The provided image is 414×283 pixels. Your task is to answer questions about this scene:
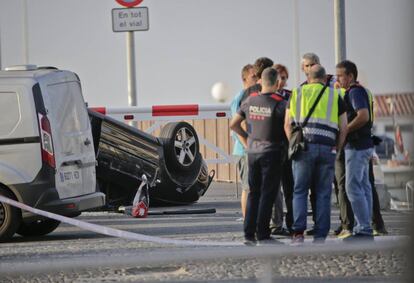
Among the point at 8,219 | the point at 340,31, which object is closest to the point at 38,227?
the point at 8,219

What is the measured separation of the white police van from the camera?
1080cm

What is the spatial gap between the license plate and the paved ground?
0.60m

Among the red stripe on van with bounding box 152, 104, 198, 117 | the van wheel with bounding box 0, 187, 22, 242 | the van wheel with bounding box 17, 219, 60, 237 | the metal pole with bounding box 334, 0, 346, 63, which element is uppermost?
the metal pole with bounding box 334, 0, 346, 63

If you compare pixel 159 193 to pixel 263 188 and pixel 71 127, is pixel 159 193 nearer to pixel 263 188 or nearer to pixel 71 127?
pixel 71 127

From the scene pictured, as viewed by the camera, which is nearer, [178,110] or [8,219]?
[8,219]

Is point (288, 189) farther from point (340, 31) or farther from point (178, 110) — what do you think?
point (178, 110)

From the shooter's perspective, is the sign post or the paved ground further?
the sign post

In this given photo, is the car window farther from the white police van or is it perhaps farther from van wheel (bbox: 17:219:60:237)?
van wheel (bbox: 17:219:60:237)

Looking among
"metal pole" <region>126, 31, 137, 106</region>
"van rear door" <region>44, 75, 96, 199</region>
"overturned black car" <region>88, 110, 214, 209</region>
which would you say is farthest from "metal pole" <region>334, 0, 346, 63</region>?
"van rear door" <region>44, 75, 96, 199</region>

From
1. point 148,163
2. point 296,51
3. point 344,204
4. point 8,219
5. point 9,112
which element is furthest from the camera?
point 296,51

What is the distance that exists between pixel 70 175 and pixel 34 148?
2.06ft

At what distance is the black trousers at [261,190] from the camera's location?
967 centimetres

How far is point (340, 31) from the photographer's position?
16.8 meters

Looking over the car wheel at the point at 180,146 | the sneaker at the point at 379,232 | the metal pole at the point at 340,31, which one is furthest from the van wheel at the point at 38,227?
the metal pole at the point at 340,31
